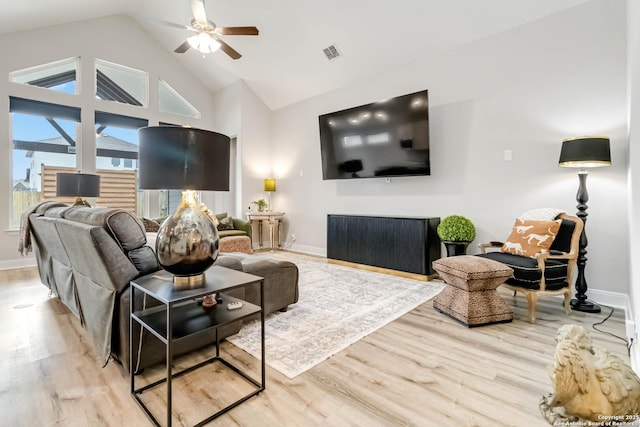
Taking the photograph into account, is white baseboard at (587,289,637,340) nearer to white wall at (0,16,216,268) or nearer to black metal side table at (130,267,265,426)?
black metal side table at (130,267,265,426)

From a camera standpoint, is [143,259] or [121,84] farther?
[121,84]

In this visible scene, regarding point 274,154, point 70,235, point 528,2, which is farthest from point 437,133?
point 70,235

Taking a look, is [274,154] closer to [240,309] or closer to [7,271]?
[7,271]

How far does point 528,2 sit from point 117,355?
4.80 m

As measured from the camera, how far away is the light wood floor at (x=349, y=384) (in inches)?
56.4

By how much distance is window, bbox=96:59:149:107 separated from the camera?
5.46 m

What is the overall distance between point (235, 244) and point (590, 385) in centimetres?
451

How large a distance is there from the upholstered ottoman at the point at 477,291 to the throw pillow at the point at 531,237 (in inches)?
19.8

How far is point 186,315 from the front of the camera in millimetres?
1589

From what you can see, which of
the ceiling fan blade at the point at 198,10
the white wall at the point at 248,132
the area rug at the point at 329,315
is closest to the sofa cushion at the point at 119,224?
the area rug at the point at 329,315

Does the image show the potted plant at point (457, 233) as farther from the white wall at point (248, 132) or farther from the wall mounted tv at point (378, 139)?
the white wall at point (248, 132)

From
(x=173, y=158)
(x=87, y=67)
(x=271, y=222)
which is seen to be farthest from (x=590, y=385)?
(x=87, y=67)

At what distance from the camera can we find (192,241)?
4.67 feet

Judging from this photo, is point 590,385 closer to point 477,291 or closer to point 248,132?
point 477,291
